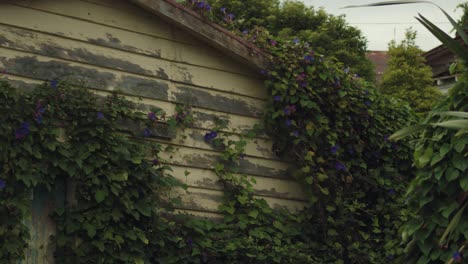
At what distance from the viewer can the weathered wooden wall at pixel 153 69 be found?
6.09m

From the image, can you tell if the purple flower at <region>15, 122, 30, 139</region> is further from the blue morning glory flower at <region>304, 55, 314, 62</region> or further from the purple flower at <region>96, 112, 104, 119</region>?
the blue morning glory flower at <region>304, 55, 314, 62</region>

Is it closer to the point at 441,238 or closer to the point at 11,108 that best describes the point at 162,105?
the point at 11,108

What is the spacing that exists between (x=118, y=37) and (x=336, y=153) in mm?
2415

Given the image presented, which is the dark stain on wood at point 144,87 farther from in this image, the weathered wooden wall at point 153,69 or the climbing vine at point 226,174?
the climbing vine at point 226,174

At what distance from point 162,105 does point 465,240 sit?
2857mm

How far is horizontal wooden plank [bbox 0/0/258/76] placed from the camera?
611 centimetres

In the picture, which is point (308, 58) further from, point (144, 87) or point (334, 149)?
point (144, 87)

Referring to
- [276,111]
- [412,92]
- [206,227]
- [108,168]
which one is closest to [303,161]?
[276,111]

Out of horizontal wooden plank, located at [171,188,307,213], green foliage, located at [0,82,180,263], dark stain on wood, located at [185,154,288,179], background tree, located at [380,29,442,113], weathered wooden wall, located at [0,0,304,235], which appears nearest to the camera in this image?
green foliage, located at [0,82,180,263]

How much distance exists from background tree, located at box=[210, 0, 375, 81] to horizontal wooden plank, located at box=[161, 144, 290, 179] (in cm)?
1519

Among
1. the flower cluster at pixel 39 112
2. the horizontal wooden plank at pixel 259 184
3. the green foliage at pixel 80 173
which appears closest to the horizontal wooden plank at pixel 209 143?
the horizontal wooden plank at pixel 259 184

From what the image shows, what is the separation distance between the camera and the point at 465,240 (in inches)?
210

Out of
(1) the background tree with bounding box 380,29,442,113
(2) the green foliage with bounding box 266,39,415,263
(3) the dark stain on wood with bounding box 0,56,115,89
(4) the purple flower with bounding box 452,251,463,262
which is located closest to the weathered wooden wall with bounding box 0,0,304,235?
(3) the dark stain on wood with bounding box 0,56,115,89

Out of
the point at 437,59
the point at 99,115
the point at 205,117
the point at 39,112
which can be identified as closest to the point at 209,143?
the point at 205,117
